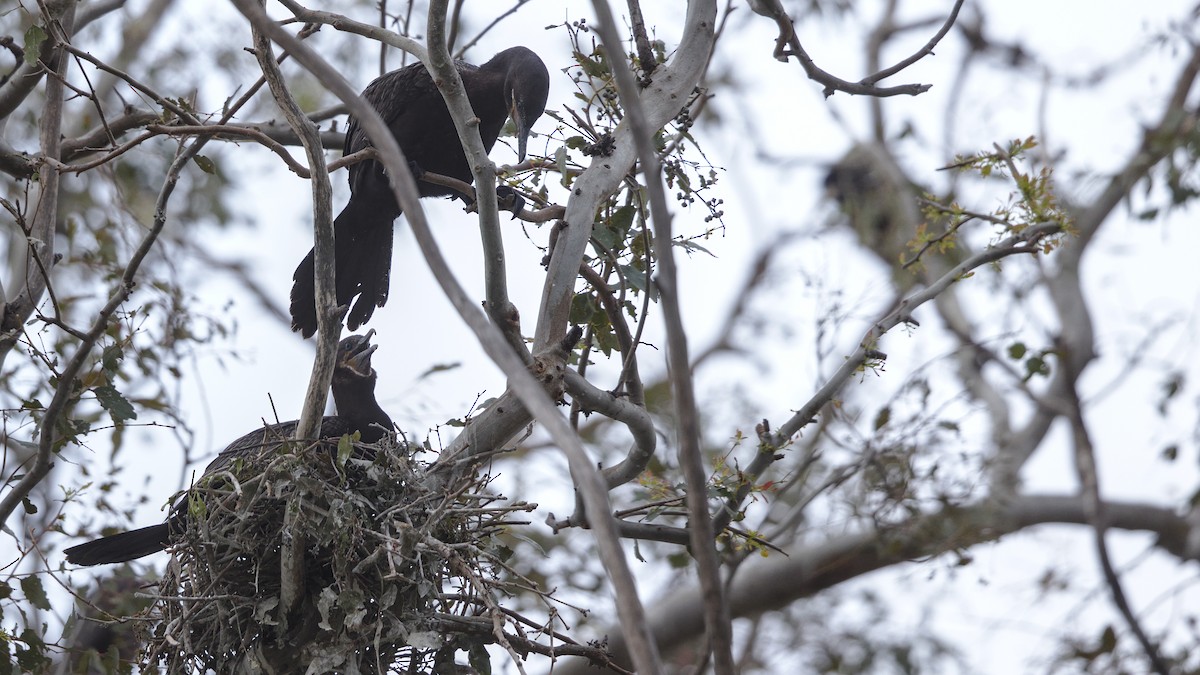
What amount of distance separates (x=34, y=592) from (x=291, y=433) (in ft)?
3.72

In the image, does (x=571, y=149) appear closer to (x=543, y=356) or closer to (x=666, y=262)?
(x=543, y=356)

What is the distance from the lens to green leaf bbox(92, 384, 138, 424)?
402cm

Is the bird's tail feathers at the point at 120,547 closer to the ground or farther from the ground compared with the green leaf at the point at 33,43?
closer to the ground

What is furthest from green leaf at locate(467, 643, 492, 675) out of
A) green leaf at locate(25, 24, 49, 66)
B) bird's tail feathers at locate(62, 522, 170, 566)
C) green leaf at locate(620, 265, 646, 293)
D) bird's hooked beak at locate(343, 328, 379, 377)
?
green leaf at locate(25, 24, 49, 66)

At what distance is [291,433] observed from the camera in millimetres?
4336

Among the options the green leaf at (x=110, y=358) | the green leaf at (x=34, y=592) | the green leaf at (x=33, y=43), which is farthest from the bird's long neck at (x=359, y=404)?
the green leaf at (x=33, y=43)

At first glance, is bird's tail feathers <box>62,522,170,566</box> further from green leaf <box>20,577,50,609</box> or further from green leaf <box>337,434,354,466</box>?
green leaf <box>337,434,354,466</box>

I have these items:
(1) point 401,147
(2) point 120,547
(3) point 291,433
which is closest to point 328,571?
(3) point 291,433

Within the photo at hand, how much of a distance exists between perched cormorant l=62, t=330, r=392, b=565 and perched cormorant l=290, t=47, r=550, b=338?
1.02 ft

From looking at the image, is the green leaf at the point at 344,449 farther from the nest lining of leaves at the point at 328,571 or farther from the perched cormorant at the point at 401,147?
the perched cormorant at the point at 401,147

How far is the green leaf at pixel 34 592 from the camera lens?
425cm

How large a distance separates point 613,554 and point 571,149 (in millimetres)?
2354

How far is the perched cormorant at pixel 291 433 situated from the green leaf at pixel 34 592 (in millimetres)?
149

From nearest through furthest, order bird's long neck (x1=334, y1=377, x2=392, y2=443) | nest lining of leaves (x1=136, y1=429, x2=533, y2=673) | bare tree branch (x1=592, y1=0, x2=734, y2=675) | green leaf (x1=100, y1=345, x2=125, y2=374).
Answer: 1. bare tree branch (x1=592, y1=0, x2=734, y2=675)
2. nest lining of leaves (x1=136, y1=429, x2=533, y2=673)
3. green leaf (x1=100, y1=345, x2=125, y2=374)
4. bird's long neck (x1=334, y1=377, x2=392, y2=443)
